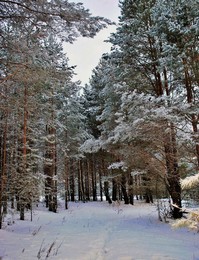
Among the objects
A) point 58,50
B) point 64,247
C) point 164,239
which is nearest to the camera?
point 64,247

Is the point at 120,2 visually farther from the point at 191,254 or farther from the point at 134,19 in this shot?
the point at 191,254

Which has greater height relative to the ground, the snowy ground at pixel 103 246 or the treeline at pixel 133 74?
the treeline at pixel 133 74

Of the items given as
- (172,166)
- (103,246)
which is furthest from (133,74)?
(103,246)

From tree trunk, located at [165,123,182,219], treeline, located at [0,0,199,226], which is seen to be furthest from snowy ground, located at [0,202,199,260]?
treeline, located at [0,0,199,226]

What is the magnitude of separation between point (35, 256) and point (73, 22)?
579 centimetres

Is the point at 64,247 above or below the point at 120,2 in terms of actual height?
below

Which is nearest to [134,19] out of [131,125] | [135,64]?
[135,64]

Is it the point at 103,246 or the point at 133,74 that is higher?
the point at 133,74

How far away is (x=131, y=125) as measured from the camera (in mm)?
9648

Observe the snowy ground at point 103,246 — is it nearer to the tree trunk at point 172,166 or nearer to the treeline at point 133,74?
the tree trunk at point 172,166

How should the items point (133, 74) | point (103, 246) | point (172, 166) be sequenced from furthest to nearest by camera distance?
point (133, 74)
point (172, 166)
point (103, 246)

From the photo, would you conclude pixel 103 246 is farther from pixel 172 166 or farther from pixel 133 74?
pixel 133 74

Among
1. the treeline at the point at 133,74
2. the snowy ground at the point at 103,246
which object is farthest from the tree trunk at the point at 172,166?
the snowy ground at the point at 103,246

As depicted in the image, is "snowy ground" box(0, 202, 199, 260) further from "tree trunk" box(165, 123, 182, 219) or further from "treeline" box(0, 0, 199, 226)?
"treeline" box(0, 0, 199, 226)
